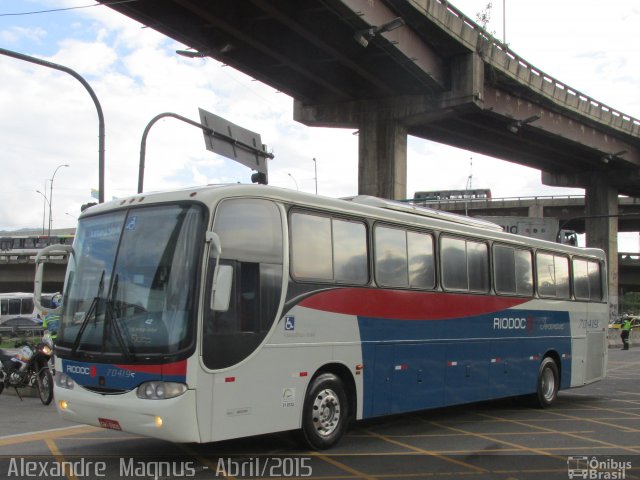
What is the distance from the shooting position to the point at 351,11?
25.0 metres

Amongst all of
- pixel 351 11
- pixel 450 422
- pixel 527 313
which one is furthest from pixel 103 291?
pixel 351 11

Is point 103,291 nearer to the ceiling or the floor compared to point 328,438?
nearer to the ceiling

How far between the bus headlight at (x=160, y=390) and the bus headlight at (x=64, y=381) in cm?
116

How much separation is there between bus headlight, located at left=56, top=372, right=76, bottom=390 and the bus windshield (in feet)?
0.87

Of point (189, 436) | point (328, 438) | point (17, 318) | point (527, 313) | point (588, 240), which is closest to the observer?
point (189, 436)

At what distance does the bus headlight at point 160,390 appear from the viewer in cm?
691

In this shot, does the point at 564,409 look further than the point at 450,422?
Yes

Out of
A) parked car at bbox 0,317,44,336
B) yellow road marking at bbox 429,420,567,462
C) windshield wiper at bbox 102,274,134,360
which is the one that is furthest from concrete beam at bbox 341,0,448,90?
parked car at bbox 0,317,44,336

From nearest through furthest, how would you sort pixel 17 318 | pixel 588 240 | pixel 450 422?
pixel 450 422 → pixel 17 318 → pixel 588 240

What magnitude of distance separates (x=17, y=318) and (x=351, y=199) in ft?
124

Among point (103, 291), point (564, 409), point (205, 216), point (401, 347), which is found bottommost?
point (564, 409)

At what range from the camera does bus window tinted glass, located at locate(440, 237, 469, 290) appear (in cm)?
1090

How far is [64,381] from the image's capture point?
788cm

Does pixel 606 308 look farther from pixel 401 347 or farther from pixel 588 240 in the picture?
pixel 588 240
